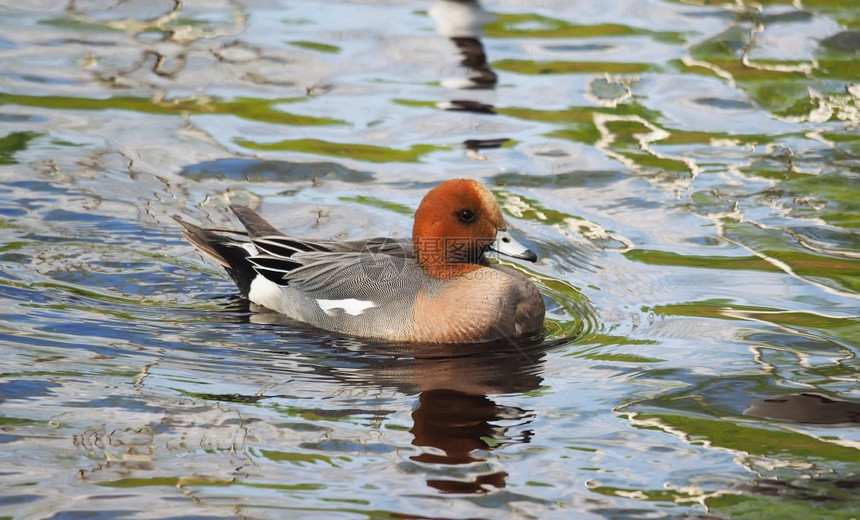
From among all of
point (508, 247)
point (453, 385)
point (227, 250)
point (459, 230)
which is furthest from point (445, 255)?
point (227, 250)

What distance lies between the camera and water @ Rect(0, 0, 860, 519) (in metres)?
5.10

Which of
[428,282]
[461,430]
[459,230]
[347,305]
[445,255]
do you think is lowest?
[461,430]

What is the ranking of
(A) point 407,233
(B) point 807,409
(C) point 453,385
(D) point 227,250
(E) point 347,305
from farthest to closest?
(A) point 407,233
(D) point 227,250
(E) point 347,305
(C) point 453,385
(B) point 807,409

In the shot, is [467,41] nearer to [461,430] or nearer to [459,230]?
[459,230]

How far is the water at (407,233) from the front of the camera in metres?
5.10

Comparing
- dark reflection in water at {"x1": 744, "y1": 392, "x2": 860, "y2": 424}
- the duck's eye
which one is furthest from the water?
the duck's eye

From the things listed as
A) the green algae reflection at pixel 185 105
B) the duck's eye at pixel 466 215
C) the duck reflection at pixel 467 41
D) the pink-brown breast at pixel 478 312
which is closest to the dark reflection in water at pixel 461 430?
the pink-brown breast at pixel 478 312

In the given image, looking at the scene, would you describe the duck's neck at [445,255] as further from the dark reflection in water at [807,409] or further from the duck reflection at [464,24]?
the duck reflection at [464,24]

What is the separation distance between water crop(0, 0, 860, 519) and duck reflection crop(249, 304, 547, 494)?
0.07 ft

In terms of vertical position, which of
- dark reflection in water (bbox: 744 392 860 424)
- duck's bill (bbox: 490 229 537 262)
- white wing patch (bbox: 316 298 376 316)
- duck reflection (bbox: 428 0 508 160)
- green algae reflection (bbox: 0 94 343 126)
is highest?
duck reflection (bbox: 428 0 508 160)

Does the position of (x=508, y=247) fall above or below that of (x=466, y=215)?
below

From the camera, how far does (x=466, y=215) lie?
702cm

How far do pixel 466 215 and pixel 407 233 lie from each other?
1479mm

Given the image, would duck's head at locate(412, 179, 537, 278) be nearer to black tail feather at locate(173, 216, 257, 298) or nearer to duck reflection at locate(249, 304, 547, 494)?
duck reflection at locate(249, 304, 547, 494)
